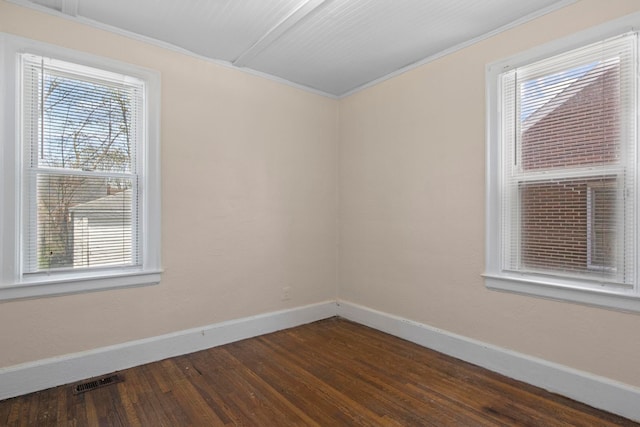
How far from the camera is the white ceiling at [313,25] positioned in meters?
2.36

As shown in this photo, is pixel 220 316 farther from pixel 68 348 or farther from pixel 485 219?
pixel 485 219

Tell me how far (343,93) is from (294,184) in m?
1.27

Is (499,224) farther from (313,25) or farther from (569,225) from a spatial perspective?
(313,25)

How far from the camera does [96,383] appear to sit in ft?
8.07

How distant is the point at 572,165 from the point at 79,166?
3.59 m

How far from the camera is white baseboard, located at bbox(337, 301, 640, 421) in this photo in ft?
6.86

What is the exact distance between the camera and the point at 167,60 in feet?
9.61

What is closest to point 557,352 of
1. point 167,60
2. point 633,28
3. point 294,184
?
point 633,28

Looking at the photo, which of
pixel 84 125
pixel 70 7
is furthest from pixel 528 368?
pixel 70 7

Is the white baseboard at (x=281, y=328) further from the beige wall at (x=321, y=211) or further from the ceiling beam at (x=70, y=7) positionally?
the ceiling beam at (x=70, y=7)

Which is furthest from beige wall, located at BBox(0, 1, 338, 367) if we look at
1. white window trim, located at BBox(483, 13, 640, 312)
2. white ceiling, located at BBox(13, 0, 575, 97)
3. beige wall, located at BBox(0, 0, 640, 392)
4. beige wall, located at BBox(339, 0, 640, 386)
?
white window trim, located at BBox(483, 13, 640, 312)

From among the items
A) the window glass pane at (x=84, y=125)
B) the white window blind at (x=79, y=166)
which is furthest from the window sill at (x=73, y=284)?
the window glass pane at (x=84, y=125)

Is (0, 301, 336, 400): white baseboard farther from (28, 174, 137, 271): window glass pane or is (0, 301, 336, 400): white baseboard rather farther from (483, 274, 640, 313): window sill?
(483, 274, 640, 313): window sill

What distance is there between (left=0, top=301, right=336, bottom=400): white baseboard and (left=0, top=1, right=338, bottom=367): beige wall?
2.5 inches
